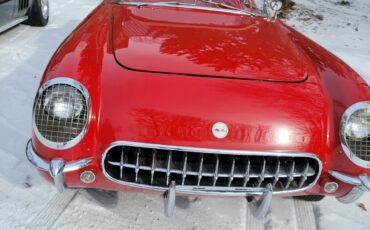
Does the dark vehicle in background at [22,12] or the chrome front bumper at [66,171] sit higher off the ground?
the chrome front bumper at [66,171]

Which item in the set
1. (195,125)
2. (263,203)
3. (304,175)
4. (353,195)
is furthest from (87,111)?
(353,195)

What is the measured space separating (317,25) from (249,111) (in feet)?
18.9

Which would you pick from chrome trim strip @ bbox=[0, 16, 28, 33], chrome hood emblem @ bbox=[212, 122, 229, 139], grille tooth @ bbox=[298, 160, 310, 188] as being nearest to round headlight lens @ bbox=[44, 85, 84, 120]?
chrome hood emblem @ bbox=[212, 122, 229, 139]

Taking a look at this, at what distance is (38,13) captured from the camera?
546cm

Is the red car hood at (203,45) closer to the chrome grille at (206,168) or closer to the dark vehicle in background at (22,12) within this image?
the chrome grille at (206,168)

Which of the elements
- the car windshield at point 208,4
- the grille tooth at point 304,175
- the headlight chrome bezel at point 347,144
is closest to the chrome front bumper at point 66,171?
the grille tooth at point 304,175

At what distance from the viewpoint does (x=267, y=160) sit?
2.12m

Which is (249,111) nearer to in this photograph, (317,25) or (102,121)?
(102,121)

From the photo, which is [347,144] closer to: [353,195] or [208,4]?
[353,195]

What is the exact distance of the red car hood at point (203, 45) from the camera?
2230 millimetres

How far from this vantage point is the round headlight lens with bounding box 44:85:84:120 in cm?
196

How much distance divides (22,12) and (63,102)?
3.53 m

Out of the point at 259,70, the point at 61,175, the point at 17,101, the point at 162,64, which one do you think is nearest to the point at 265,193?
the point at 259,70

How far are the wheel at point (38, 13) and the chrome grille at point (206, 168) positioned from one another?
4.08 meters
